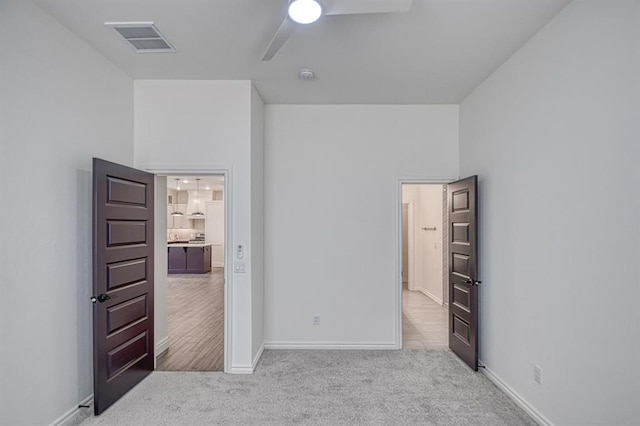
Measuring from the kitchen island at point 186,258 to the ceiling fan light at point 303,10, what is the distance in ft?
29.8

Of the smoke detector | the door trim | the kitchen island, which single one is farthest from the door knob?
the kitchen island

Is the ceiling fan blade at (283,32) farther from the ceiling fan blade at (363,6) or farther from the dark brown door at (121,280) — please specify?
the dark brown door at (121,280)

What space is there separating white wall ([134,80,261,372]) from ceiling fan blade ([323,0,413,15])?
1.75 metres

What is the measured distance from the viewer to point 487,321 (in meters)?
3.33

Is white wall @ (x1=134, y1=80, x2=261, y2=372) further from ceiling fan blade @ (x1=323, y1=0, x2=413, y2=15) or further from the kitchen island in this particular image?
the kitchen island

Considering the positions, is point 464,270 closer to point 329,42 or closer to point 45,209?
point 329,42

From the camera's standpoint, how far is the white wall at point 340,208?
404cm

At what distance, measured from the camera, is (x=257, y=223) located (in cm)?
370

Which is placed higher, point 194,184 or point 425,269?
point 194,184

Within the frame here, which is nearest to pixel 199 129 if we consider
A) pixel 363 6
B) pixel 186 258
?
pixel 363 6

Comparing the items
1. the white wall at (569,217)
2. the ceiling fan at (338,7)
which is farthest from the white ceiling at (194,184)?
the ceiling fan at (338,7)

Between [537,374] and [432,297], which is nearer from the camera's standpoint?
[537,374]

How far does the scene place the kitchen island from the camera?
32.8 ft

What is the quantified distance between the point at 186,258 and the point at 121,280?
7.53 m
